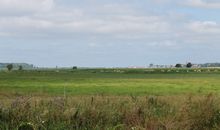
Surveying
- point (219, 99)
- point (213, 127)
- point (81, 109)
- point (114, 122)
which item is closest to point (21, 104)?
point (81, 109)

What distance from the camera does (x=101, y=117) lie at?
45.0 ft

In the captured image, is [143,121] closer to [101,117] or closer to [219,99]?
[101,117]

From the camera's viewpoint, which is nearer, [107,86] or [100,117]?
[100,117]

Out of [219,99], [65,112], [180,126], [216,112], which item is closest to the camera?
[180,126]

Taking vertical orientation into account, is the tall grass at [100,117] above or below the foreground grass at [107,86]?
above

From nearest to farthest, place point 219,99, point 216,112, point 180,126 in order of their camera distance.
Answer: point 180,126 → point 216,112 → point 219,99

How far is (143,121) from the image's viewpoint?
1293cm

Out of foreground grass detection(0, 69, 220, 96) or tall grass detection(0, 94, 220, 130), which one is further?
foreground grass detection(0, 69, 220, 96)

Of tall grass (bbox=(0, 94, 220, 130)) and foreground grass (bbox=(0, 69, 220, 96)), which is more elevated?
tall grass (bbox=(0, 94, 220, 130))

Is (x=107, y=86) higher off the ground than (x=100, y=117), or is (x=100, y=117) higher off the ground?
(x=100, y=117)

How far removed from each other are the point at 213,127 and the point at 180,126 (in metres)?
1.48

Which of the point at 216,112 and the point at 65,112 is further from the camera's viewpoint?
the point at 216,112

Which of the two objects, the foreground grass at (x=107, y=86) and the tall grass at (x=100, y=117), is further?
the foreground grass at (x=107, y=86)

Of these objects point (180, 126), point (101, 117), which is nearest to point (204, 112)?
point (180, 126)
